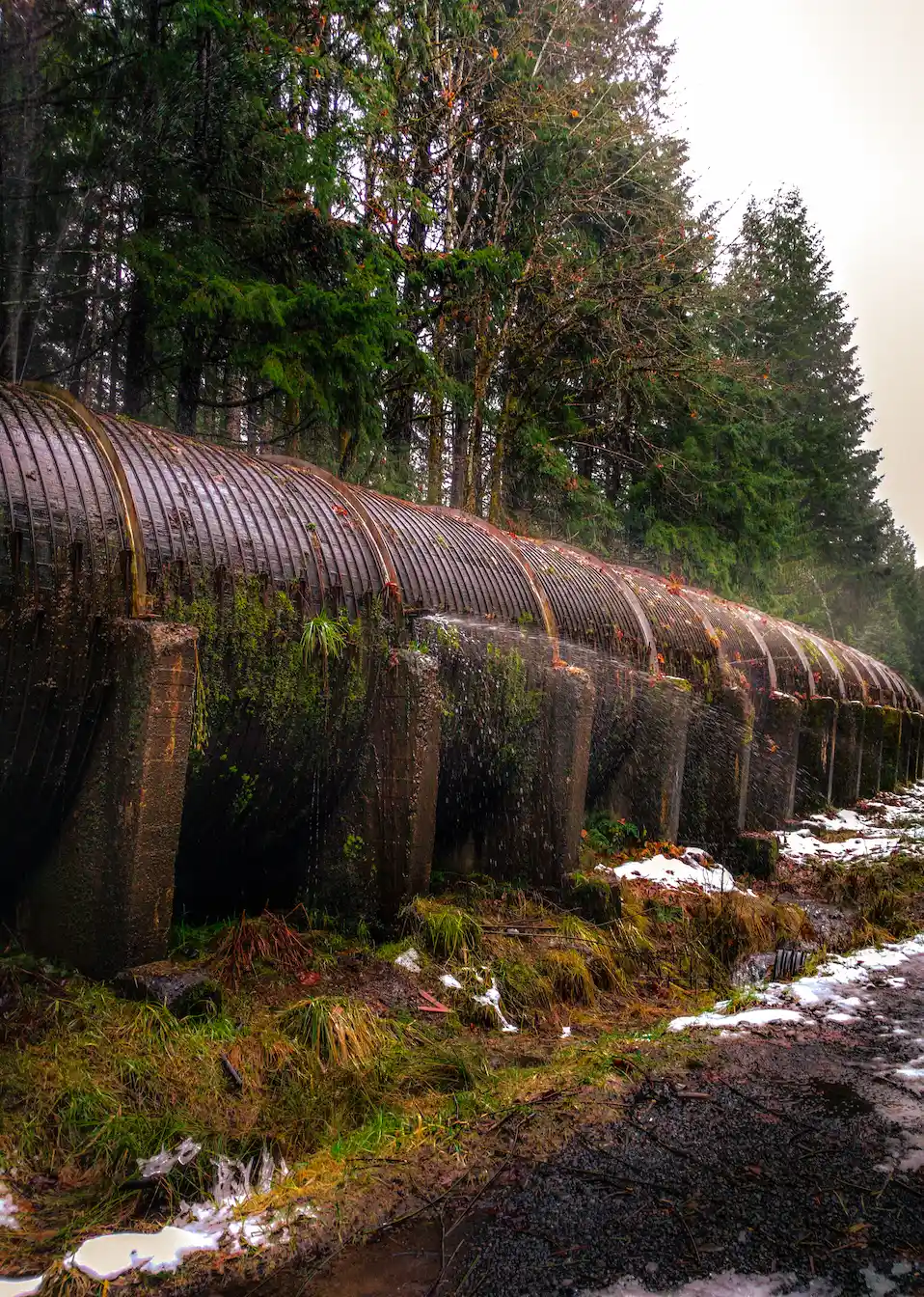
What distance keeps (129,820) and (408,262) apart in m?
12.0

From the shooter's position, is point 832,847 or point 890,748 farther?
point 890,748

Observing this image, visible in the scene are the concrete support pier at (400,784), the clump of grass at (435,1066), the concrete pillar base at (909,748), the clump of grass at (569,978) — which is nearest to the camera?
the clump of grass at (435,1066)

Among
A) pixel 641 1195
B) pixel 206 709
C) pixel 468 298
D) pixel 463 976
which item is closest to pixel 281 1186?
pixel 641 1195

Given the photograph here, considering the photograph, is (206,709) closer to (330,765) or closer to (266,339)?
(330,765)

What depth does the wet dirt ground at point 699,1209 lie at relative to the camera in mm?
2648

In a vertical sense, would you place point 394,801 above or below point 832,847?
above

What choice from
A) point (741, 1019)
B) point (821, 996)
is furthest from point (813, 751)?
point (741, 1019)

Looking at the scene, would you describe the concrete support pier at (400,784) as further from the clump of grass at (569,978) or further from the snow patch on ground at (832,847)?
the snow patch on ground at (832,847)

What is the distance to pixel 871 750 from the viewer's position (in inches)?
656

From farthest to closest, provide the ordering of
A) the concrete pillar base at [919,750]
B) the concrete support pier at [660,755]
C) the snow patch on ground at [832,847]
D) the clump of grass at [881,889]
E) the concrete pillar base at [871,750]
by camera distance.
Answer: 1. the concrete pillar base at [919,750]
2. the concrete pillar base at [871,750]
3. the snow patch on ground at [832,847]
4. the concrete support pier at [660,755]
5. the clump of grass at [881,889]

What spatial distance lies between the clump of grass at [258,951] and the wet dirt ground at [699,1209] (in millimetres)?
1993

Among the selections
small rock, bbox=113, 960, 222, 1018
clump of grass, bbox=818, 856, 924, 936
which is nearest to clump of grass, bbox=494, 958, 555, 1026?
small rock, bbox=113, 960, 222, 1018

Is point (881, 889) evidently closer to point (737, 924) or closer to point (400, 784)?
point (737, 924)

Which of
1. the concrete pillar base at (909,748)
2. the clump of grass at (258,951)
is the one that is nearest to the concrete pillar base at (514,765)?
the clump of grass at (258,951)
